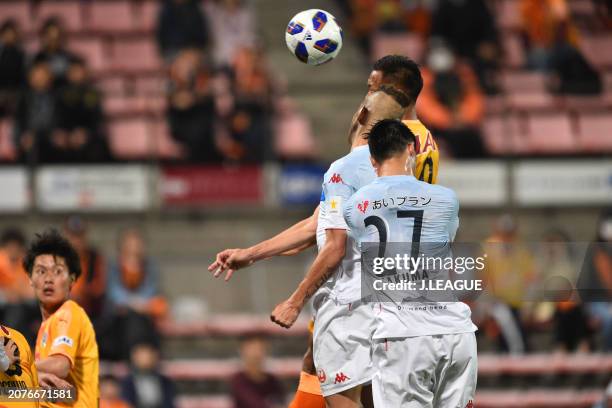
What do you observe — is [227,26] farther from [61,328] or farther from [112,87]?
[61,328]

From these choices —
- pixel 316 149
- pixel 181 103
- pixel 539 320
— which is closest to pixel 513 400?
pixel 539 320

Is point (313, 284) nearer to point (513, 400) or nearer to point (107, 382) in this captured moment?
point (107, 382)

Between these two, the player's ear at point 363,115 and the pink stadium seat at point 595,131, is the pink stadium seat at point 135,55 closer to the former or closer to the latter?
the pink stadium seat at point 595,131

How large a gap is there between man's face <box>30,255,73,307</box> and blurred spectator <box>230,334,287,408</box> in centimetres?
451

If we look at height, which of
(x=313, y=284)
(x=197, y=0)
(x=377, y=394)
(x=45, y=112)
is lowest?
(x=377, y=394)

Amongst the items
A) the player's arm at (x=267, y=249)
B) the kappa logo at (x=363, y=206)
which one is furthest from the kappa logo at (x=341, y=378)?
the kappa logo at (x=363, y=206)

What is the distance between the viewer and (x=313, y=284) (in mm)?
6531

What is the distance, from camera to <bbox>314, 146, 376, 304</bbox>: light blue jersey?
6562mm

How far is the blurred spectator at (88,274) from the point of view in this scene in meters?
11.7

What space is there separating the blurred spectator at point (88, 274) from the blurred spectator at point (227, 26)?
3378 millimetres

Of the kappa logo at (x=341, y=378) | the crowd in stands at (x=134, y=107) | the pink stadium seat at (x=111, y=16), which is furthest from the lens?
the pink stadium seat at (x=111, y=16)

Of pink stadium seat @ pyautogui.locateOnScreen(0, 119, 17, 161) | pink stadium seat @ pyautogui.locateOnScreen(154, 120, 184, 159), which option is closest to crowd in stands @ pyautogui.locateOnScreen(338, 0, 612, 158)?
pink stadium seat @ pyautogui.locateOnScreen(154, 120, 184, 159)

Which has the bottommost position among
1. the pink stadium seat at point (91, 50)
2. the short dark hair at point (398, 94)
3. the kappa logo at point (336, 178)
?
the kappa logo at point (336, 178)

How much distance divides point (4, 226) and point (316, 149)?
3412 millimetres
